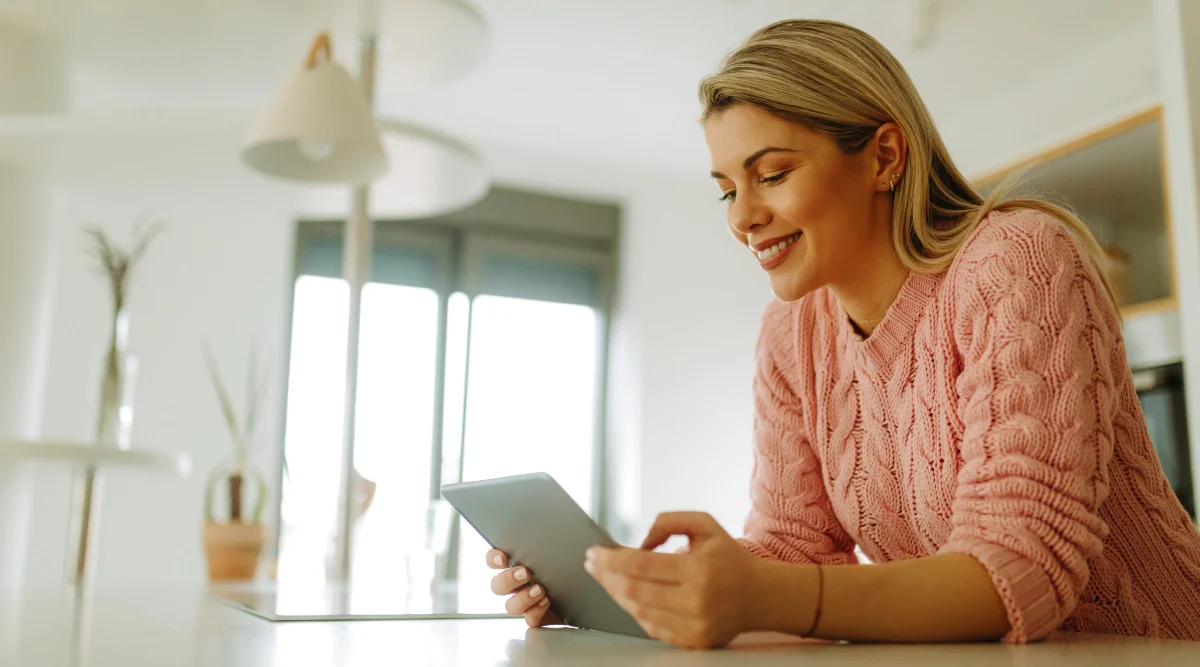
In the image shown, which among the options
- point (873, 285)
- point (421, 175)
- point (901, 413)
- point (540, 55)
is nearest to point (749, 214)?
point (873, 285)

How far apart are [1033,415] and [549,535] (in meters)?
0.41

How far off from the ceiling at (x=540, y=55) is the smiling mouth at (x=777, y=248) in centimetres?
133

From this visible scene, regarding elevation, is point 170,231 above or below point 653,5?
below

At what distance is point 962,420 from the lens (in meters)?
0.92

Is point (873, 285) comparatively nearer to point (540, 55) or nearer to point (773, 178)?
point (773, 178)

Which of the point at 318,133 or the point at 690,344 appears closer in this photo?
the point at 318,133

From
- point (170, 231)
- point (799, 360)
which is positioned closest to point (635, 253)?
point (170, 231)

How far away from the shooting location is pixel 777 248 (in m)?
1.12

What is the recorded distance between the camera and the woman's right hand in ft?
2.96

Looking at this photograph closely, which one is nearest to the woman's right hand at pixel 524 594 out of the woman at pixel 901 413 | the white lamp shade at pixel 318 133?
the woman at pixel 901 413

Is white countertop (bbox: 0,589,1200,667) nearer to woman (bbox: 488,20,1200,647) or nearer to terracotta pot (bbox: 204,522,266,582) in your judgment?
woman (bbox: 488,20,1200,647)

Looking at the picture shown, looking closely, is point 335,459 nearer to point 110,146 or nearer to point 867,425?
point 110,146

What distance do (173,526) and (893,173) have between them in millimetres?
3731

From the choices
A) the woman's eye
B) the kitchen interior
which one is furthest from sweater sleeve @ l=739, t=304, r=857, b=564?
the kitchen interior
